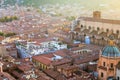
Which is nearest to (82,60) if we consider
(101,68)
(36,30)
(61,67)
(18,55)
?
(61,67)

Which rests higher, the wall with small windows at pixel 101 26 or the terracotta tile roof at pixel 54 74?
the wall with small windows at pixel 101 26

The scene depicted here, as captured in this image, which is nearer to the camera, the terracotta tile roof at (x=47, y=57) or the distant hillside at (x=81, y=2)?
the terracotta tile roof at (x=47, y=57)

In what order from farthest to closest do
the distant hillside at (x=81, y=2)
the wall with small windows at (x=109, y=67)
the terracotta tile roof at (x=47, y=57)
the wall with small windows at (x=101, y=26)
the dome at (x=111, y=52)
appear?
the distant hillside at (x=81, y=2) → the wall with small windows at (x=101, y=26) → the terracotta tile roof at (x=47, y=57) → the dome at (x=111, y=52) → the wall with small windows at (x=109, y=67)

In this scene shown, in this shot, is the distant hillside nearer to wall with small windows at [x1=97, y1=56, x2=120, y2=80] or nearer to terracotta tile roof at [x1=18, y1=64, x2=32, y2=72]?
terracotta tile roof at [x1=18, y1=64, x2=32, y2=72]

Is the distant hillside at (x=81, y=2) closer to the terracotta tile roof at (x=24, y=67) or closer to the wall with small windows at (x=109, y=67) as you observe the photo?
the terracotta tile roof at (x=24, y=67)

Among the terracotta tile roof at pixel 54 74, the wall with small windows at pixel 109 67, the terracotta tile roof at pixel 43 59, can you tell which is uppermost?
the wall with small windows at pixel 109 67

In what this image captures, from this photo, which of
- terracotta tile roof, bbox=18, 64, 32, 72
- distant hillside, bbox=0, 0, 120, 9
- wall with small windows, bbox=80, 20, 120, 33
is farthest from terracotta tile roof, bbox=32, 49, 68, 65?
distant hillside, bbox=0, 0, 120, 9

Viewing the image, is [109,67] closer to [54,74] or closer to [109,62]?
[109,62]

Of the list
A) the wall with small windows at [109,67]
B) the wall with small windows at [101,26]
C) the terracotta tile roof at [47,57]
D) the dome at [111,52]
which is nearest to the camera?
the wall with small windows at [109,67]

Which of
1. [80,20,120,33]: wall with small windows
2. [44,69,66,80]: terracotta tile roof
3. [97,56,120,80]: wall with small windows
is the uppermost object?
[80,20,120,33]: wall with small windows

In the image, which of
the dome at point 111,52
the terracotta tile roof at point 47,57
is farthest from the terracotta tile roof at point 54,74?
the dome at point 111,52

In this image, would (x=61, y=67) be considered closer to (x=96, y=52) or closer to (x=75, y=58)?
(x=75, y=58)

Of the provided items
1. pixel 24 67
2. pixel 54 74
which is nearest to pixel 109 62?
pixel 54 74
